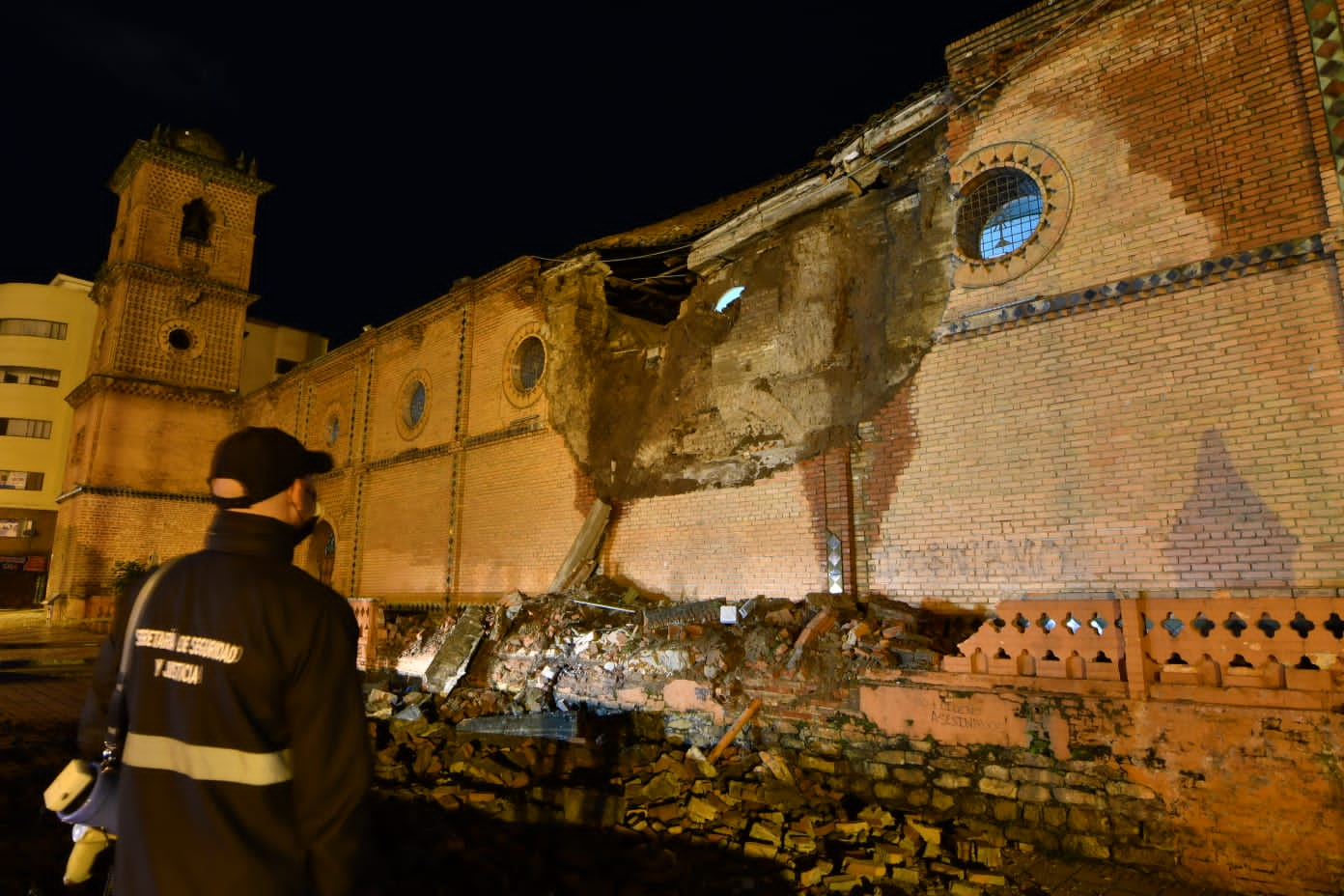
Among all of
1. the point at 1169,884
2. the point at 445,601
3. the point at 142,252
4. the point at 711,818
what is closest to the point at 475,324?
the point at 445,601

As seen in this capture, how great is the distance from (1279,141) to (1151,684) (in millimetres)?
5097

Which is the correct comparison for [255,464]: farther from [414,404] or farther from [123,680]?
[414,404]

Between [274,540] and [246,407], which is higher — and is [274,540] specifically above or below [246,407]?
below

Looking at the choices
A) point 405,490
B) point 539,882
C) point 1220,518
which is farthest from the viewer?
point 405,490

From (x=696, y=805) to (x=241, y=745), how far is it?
5.02 m

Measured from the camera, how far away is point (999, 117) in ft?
27.9

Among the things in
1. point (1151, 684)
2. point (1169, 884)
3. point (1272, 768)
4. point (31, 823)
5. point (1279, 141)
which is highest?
point (1279, 141)

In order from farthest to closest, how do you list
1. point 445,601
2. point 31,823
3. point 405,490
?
point 405,490 → point 445,601 → point 31,823

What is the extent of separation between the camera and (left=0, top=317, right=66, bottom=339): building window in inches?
1212

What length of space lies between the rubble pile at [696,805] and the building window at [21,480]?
3132 cm

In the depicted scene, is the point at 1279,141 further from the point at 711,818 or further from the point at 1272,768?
the point at 711,818

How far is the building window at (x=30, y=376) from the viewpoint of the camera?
3048cm

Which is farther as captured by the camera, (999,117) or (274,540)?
(999,117)

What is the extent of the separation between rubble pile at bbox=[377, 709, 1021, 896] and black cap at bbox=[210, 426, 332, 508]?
402 centimetres
